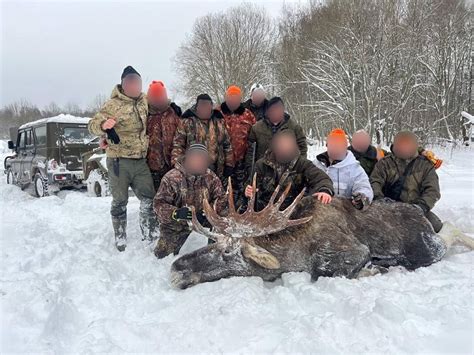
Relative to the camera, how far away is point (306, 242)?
390cm

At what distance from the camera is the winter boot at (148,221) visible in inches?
193

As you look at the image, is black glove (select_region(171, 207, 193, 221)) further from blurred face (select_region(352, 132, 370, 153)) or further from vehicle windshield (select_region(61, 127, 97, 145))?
vehicle windshield (select_region(61, 127, 97, 145))

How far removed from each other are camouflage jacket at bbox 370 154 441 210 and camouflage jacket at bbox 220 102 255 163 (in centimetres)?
173

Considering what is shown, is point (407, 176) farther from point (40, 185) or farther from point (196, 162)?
point (40, 185)

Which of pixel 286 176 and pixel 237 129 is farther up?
Result: pixel 237 129

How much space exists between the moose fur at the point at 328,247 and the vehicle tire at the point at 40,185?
7956 mm

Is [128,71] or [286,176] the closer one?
[286,176]

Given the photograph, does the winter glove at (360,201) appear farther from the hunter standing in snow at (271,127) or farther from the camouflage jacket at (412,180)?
the hunter standing in snow at (271,127)

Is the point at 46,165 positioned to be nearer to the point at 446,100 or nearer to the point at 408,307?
the point at 408,307

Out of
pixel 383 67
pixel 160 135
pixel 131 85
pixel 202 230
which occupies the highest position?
pixel 383 67

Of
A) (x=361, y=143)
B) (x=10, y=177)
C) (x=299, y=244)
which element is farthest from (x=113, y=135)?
(x=10, y=177)

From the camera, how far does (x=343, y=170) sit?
180 inches

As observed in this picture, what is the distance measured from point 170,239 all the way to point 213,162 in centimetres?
114

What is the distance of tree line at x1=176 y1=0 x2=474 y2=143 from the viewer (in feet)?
52.6
